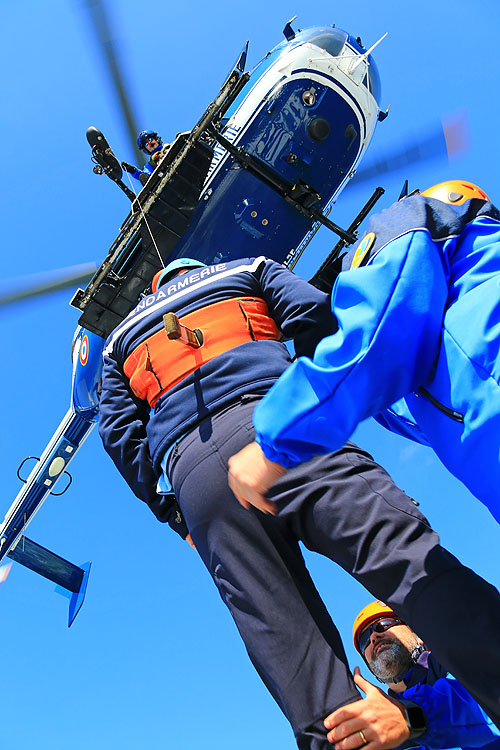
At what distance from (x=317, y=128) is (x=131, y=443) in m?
5.32

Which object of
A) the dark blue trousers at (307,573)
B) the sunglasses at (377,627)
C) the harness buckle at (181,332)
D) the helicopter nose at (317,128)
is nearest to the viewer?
the dark blue trousers at (307,573)

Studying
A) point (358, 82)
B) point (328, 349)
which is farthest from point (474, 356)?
point (358, 82)

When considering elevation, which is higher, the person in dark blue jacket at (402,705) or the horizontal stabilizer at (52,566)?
the horizontal stabilizer at (52,566)

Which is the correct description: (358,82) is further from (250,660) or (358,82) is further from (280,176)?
(250,660)

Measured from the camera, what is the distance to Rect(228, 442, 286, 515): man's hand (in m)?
1.64

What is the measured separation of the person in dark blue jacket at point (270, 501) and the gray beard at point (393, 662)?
1690 mm

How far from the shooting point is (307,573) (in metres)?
2.14

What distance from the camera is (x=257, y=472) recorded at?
1652mm

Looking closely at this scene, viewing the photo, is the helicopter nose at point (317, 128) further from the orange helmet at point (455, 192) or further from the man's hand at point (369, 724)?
the man's hand at point (369, 724)

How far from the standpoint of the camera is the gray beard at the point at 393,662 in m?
3.33

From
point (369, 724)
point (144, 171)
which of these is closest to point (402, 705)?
point (369, 724)

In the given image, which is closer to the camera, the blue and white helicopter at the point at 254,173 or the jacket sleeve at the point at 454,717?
the jacket sleeve at the point at 454,717

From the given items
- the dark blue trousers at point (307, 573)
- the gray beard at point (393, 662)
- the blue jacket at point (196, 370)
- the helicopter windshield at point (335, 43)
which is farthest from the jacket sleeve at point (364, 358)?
the helicopter windshield at point (335, 43)

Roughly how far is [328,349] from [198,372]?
0.92 meters
